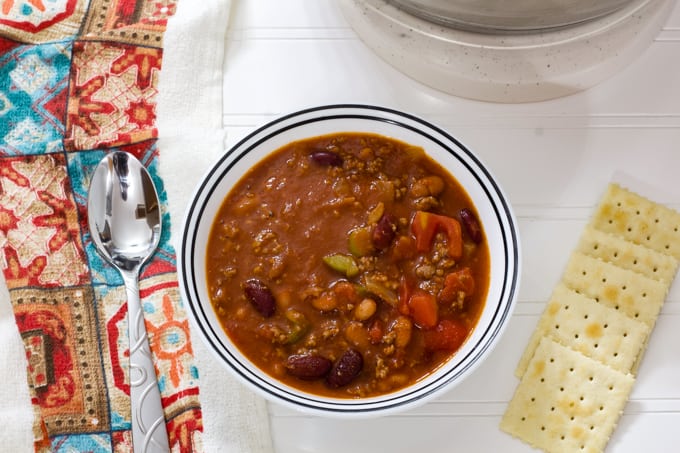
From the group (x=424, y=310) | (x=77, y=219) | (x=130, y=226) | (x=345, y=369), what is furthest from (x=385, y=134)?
(x=77, y=219)

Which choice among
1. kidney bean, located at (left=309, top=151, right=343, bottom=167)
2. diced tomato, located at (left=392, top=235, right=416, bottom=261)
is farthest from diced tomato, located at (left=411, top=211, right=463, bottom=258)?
kidney bean, located at (left=309, top=151, right=343, bottom=167)

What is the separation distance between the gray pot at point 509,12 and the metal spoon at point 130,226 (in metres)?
1.01

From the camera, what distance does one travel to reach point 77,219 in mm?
2496

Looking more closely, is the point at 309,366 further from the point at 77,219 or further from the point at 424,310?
the point at 77,219

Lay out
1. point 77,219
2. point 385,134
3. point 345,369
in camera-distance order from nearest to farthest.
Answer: point 345,369, point 385,134, point 77,219

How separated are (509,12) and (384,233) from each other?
0.70 metres

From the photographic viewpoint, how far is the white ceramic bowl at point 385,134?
2.14 metres

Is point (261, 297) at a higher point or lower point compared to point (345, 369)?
higher

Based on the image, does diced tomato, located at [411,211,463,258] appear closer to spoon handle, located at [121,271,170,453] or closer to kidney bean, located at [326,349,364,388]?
kidney bean, located at [326,349,364,388]

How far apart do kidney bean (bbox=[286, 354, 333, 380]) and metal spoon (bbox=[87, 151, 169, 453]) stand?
1.59 ft

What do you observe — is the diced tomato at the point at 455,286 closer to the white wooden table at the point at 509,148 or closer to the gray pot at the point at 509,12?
the white wooden table at the point at 509,148

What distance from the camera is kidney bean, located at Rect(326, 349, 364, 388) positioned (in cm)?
214

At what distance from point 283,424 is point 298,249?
558 millimetres

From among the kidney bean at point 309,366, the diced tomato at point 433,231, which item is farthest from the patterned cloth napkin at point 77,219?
the diced tomato at point 433,231
